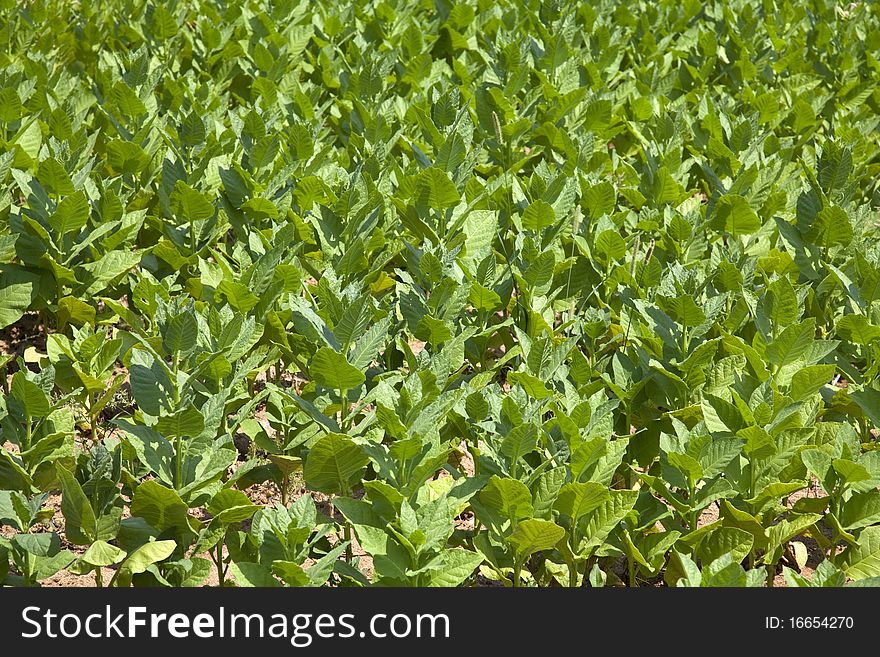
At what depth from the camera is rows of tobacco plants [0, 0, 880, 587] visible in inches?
118

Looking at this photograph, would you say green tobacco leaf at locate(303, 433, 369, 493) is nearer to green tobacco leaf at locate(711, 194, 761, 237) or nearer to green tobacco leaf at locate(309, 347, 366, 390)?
green tobacco leaf at locate(309, 347, 366, 390)

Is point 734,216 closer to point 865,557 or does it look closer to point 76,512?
point 865,557

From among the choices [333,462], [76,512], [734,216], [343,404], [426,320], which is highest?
[734,216]

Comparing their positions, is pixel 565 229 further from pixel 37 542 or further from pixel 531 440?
pixel 37 542

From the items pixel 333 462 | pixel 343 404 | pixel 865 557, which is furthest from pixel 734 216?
pixel 333 462

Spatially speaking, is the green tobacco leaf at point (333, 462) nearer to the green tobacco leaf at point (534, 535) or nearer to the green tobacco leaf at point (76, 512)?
the green tobacco leaf at point (534, 535)

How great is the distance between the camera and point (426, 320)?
3514mm

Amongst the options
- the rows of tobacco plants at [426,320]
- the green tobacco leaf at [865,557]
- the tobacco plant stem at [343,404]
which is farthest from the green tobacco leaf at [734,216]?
the tobacco plant stem at [343,404]

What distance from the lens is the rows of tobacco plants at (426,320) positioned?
2994 millimetres

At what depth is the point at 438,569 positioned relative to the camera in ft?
9.07

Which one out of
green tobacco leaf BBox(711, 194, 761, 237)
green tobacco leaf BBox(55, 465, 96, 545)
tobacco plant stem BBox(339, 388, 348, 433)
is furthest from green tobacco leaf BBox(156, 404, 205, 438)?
green tobacco leaf BBox(711, 194, 761, 237)

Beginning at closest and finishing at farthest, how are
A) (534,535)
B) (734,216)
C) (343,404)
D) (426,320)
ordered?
(534,535) → (343,404) → (426,320) → (734,216)

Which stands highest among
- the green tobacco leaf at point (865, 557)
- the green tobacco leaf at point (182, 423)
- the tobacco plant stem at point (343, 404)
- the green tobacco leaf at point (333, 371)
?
the green tobacco leaf at point (333, 371)

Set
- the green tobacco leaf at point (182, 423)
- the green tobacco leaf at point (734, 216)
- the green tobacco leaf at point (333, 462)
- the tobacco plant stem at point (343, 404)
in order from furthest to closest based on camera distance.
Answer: the green tobacco leaf at point (734, 216) → the tobacco plant stem at point (343, 404) → the green tobacco leaf at point (333, 462) → the green tobacco leaf at point (182, 423)
